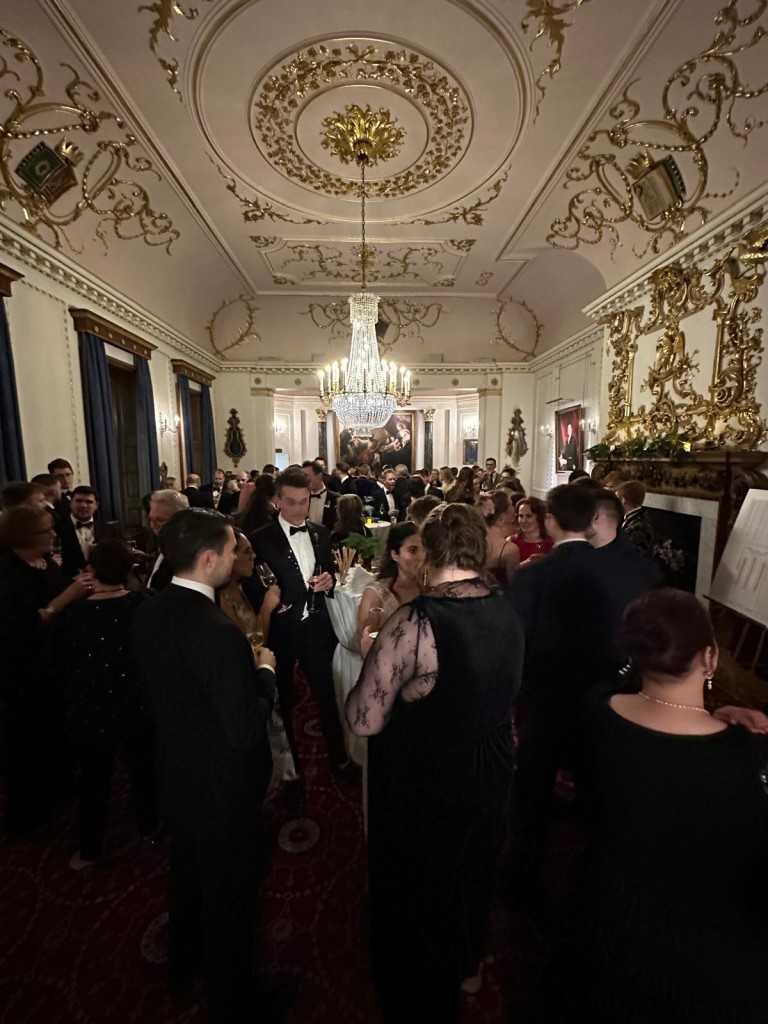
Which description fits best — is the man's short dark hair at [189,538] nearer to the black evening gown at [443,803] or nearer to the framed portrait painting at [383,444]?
the black evening gown at [443,803]

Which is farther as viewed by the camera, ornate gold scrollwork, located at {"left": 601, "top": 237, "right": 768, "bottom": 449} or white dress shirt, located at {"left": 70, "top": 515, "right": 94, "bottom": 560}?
ornate gold scrollwork, located at {"left": 601, "top": 237, "right": 768, "bottom": 449}

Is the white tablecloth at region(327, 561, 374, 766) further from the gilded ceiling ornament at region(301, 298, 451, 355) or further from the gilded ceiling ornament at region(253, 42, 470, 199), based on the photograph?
the gilded ceiling ornament at region(301, 298, 451, 355)

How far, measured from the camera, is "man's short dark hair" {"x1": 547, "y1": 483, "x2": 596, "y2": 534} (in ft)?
6.61

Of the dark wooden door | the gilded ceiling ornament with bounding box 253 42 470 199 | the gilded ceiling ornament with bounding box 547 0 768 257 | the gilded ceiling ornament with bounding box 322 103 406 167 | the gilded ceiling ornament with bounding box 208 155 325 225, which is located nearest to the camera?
the gilded ceiling ornament with bounding box 547 0 768 257

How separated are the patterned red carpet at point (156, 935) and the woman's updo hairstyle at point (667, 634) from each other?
5.39ft

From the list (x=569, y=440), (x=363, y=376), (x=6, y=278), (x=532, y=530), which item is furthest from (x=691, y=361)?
(x=6, y=278)

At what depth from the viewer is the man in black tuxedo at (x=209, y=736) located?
138 cm

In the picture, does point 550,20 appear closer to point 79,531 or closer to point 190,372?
point 79,531

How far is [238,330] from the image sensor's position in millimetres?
11070

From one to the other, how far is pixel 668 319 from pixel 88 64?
22.0ft

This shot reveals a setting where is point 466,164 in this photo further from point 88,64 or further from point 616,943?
point 616,943

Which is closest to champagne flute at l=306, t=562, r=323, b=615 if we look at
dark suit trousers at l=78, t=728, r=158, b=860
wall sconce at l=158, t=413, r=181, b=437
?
dark suit trousers at l=78, t=728, r=158, b=860

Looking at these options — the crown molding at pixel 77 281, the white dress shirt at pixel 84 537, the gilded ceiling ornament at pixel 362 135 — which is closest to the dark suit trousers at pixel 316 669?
the white dress shirt at pixel 84 537

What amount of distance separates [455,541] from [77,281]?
668cm
